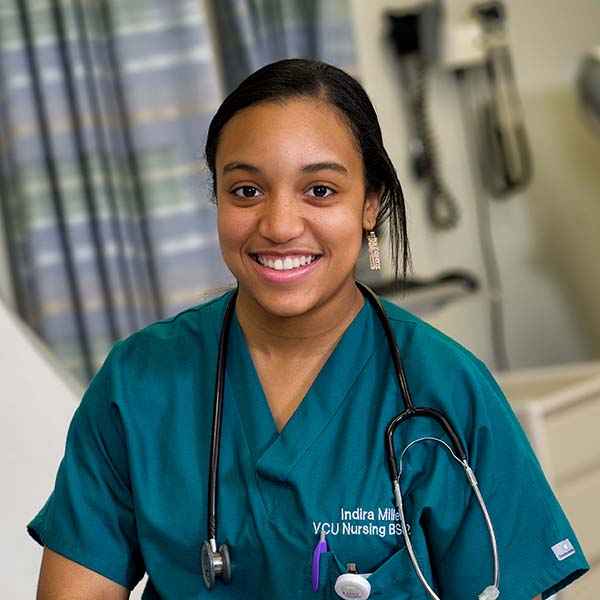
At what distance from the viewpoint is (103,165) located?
227cm

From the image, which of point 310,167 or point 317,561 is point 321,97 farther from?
point 317,561

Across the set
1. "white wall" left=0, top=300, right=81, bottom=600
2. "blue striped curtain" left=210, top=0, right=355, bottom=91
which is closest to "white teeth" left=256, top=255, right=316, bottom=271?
"white wall" left=0, top=300, right=81, bottom=600

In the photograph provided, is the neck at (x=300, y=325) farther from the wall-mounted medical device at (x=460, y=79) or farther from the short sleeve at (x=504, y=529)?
the wall-mounted medical device at (x=460, y=79)

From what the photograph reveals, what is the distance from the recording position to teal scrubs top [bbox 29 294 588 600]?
1.25 meters

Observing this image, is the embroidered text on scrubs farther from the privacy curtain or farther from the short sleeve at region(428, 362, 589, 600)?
the privacy curtain

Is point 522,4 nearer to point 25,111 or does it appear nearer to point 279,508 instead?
point 25,111

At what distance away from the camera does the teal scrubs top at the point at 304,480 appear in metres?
1.25

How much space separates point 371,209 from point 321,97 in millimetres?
150

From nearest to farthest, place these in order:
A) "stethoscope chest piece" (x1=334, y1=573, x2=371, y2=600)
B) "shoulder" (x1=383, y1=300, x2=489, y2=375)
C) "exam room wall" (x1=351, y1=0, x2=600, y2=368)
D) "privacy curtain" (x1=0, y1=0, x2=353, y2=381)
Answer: "stethoscope chest piece" (x1=334, y1=573, x2=371, y2=600)
"shoulder" (x1=383, y1=300, x2=489, y2=375)
"privacy curtain" (x1=0, y1=0, x2=353, y2=381)
"exam room wall" (x1=351, y1=0, x2=600, y2=368)

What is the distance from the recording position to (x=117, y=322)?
2277 mm

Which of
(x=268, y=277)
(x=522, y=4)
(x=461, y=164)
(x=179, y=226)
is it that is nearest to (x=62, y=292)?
(x=179, y=226)

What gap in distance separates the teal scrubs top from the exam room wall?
6.57ft

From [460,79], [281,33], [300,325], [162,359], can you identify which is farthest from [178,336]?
[460,79]

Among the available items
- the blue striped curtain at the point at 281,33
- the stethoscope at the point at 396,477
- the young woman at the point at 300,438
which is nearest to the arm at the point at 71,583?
the young woman at the point at 300,438
